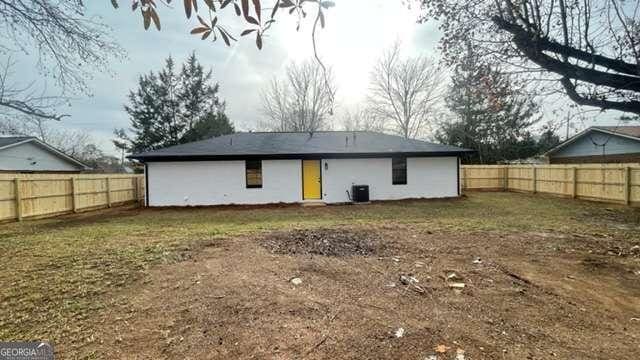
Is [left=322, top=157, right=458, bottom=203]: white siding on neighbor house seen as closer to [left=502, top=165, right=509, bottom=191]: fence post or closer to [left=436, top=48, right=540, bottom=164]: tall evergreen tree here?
[left=502, top=165, right=509, bottom=191]: fence post

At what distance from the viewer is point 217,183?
43.7ft

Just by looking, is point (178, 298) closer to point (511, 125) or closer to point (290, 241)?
point (290, 241)

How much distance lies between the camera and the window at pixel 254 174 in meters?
13.5

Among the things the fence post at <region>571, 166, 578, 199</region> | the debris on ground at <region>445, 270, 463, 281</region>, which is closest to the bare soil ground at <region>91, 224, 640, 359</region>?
the debris on ground at <region>445, 270, 463, 281</region>

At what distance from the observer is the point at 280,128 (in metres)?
30.0

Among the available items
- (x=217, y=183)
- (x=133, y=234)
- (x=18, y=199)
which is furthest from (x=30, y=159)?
(x=133, y=234)

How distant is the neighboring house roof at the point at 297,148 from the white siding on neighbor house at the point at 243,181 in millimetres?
374

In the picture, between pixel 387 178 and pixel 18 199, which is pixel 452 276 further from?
pixel 18 199

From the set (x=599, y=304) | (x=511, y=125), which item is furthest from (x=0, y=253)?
(x=511, y=125)

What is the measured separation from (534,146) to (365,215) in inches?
812

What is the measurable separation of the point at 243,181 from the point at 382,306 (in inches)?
427

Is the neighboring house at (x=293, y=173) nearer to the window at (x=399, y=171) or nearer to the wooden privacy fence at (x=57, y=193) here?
the window at (x=399, y=171)

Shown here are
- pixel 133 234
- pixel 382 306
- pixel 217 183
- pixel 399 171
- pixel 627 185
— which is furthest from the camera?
pixel 399 171

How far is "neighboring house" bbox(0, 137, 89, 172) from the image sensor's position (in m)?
17.5
